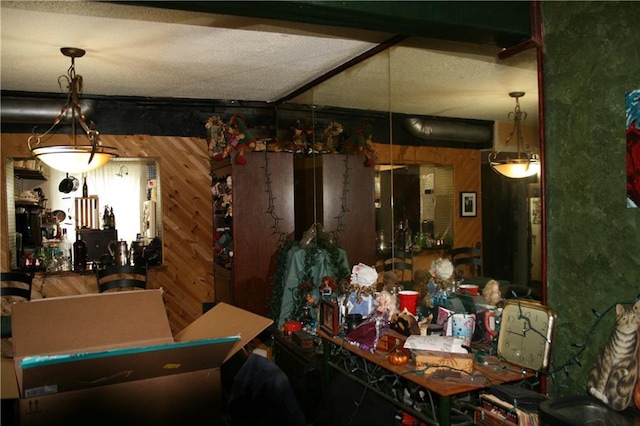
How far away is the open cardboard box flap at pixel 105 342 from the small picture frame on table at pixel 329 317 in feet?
3.90

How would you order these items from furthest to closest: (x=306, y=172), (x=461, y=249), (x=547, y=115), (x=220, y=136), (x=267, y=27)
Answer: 1. (x=220, y=136)
2. (x=306, y=172)
3. (x=267, y=27)
4. (x=461, y=249)
5. (x=547, y=115)

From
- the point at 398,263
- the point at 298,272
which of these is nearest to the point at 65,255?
the point at 298,272

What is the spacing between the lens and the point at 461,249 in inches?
118

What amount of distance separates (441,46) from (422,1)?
1126 millimetres

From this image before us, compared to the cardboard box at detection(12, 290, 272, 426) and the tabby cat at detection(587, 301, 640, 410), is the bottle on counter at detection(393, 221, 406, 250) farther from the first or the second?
the cardboard box at detection(12, 290, 272, 426)

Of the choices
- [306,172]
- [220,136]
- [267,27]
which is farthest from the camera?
[220,136]

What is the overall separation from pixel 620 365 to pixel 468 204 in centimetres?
131

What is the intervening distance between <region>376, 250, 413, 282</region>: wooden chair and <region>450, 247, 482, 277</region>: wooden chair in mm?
424

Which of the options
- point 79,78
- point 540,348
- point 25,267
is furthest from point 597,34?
point 25,267

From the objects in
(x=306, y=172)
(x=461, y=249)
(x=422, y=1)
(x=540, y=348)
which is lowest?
(x=540, y=348)

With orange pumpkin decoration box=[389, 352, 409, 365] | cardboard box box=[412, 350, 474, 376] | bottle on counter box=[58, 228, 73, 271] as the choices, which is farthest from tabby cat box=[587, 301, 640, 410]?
bottle on counter box=[58, 228, 73, 271]

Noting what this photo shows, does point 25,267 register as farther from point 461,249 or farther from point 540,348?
point 540,348

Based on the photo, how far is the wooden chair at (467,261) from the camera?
288 centimetres

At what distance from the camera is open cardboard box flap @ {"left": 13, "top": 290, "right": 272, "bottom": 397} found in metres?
1.25
